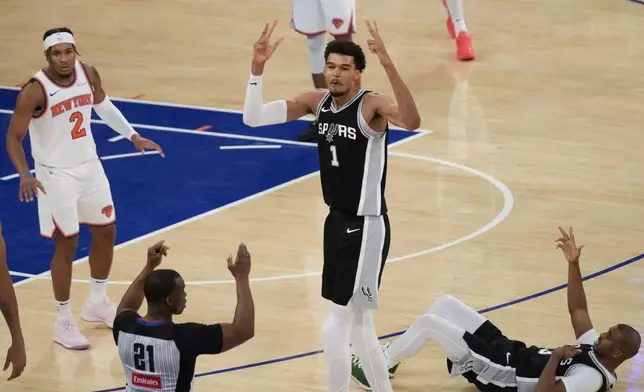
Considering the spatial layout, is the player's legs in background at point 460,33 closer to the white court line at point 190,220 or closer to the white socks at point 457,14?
the white socks at point 457,14

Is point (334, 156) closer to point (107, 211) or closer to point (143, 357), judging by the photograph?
point (143, 357)

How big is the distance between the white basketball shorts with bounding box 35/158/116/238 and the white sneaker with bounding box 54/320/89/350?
615mm

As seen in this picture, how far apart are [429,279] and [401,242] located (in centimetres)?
79

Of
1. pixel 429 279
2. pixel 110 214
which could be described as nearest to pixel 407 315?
pixel 429 279

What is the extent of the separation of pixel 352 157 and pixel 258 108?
65cm

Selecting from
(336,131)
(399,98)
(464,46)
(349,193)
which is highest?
(399,98)

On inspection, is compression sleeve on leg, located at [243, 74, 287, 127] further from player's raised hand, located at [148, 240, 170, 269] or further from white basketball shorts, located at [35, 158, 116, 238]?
white basketball shorts, located at [35, 158, 116, 238]

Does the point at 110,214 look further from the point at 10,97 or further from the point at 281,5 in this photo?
the point at 281,5

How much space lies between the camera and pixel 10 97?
1502cm

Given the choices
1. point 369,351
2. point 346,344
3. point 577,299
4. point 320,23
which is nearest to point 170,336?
point 346,344

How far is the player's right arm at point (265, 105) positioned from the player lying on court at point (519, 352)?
1.52 meters

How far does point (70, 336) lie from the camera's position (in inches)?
375

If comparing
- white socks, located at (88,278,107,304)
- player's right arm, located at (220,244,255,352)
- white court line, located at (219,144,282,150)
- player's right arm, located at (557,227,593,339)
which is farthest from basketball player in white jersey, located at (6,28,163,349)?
white court line, located at (219,144,282,150)

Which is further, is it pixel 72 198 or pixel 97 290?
pixel 97 290
